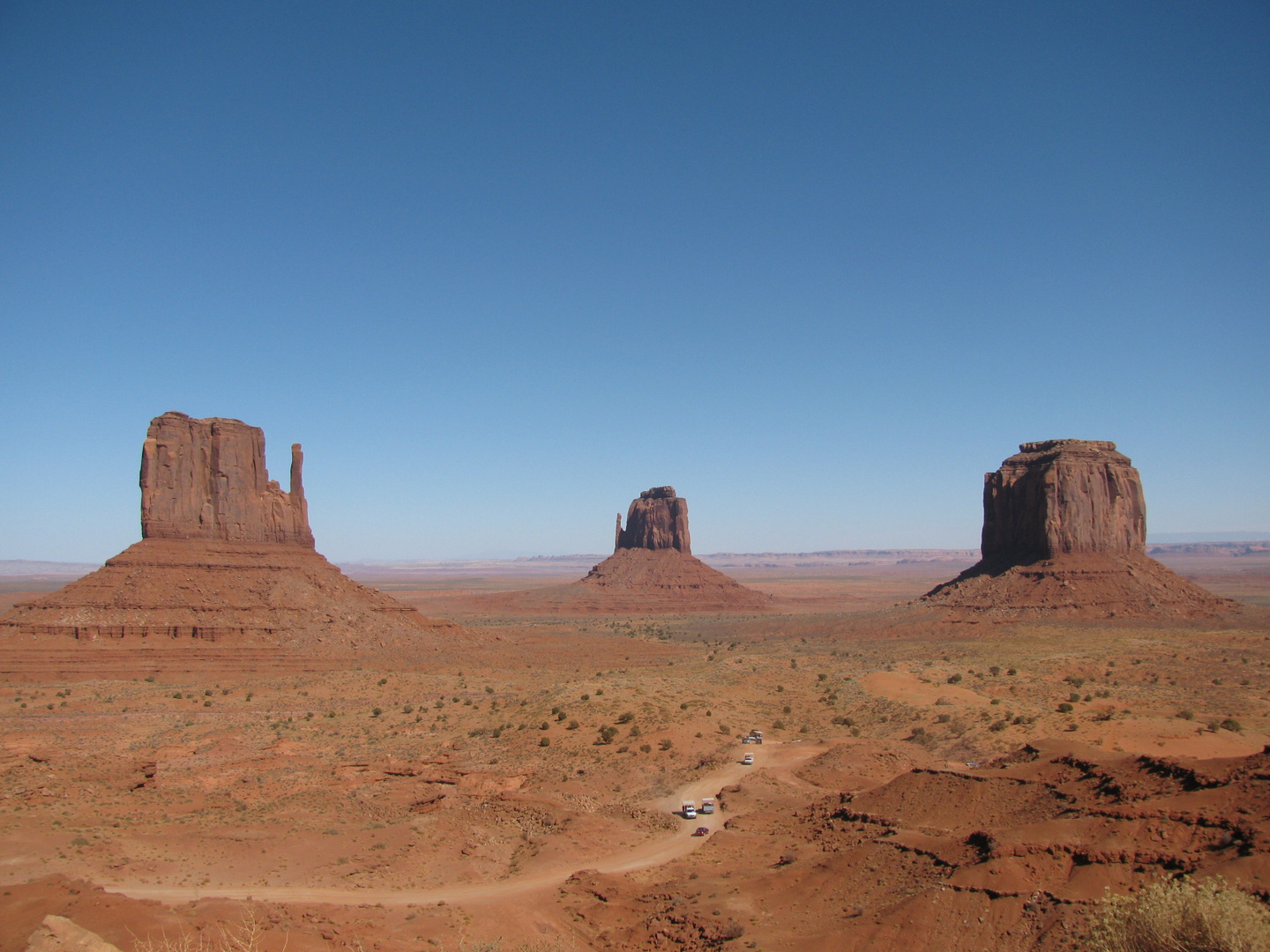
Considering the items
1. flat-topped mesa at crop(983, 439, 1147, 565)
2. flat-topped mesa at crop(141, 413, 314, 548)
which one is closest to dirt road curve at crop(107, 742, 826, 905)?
flat-topped mesa at crop(141, 413, 314, 548)

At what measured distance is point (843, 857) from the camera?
16.2m

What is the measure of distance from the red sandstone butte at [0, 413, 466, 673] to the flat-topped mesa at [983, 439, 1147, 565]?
188 ft

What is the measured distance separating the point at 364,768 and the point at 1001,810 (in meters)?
19.7

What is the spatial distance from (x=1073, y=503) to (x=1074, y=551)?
4.51 metres

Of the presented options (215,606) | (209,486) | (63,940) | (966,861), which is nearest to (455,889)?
(63,940)

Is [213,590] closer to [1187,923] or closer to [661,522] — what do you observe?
[1187,923]

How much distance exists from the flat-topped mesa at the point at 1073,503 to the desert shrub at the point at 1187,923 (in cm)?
7077

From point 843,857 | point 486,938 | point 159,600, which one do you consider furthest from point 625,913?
point 159,600

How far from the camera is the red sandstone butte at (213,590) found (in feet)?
155

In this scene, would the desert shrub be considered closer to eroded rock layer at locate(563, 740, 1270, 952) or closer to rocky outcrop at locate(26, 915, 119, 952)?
eroded rock layer at locate(563, 740, 1270, 952)

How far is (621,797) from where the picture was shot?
24.1 meters

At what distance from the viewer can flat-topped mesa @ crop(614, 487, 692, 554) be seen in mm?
130000

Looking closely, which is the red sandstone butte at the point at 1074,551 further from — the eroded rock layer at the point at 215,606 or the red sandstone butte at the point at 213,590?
the eroded rock layer at the point at 215,606

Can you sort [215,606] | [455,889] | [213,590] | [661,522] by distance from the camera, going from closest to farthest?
[455,889] < [215,606] < [213,590] < [661,522]
